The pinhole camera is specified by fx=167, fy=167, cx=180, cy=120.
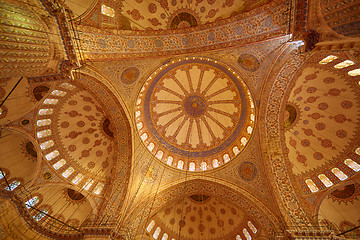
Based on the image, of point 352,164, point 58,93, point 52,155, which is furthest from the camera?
→ point 52,155

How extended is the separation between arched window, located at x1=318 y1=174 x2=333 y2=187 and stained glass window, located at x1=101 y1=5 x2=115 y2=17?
42.5 feet

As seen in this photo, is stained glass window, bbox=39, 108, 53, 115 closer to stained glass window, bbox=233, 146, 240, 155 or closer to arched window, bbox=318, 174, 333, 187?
stained glass window, bbox=233, 146, 240, 155

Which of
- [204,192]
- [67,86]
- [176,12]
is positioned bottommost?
[204,192]

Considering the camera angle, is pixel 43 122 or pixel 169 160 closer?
pixel 43 122

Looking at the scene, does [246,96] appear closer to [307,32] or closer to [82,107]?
[307,32]

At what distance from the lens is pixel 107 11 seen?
275 inches

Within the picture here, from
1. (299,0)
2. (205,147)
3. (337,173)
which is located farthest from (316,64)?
(205,147)

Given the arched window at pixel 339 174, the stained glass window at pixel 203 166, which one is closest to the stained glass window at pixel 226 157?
the stained glass window at pixel 203 166

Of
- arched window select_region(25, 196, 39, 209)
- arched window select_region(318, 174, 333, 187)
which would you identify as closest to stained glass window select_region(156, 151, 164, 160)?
arched window select_region(25, 196, 39, 209)

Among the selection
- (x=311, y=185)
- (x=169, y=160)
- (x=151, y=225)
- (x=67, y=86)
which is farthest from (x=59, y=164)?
(x=311, y=185)

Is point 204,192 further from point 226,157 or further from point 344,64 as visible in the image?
point 344,64

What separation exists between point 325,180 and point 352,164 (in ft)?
4.83

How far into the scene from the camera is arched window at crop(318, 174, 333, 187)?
336 inches

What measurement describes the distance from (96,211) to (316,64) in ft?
45.1
